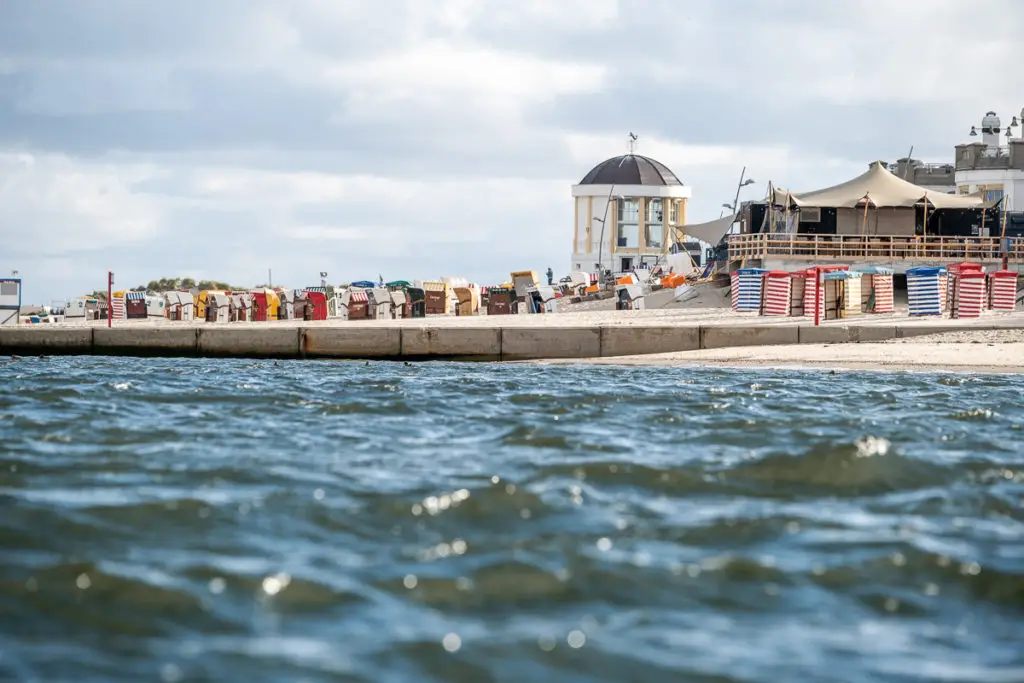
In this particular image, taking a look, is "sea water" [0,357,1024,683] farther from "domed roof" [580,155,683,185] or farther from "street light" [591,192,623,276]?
"domed roof" [580,155,683,185]

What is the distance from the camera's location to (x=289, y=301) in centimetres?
3609

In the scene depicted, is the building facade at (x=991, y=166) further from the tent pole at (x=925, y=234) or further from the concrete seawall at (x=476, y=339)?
the concrete seawall at (x=476, y=339)

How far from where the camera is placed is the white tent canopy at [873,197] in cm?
4194

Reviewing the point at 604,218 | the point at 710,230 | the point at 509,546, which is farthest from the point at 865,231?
the point at 604,218

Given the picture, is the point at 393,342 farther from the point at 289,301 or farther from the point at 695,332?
the point at 289,301

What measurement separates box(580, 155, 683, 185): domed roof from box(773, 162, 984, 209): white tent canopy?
50443 millimetres

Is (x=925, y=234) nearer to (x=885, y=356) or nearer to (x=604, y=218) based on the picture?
(x=885, y=356)

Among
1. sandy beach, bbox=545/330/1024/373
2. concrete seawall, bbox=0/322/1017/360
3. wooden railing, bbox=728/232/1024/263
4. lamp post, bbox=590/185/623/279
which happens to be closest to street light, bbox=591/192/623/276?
lamp post, bbox=590/185/623/279

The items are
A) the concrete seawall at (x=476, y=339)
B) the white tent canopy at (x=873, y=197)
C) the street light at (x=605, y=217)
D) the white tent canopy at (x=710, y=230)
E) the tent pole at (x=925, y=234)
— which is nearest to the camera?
the concrete seawall at (x=476, y=339)

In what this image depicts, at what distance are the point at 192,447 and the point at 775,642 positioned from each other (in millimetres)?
5688

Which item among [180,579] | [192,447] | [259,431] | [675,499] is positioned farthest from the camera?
[259,431]

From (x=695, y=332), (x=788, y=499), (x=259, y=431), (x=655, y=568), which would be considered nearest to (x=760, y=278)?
(x=695, y=332)

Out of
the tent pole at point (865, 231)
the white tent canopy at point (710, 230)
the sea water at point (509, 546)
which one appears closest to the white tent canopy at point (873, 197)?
the tent pole at point (865, 231)

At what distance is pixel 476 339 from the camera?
20797mm
